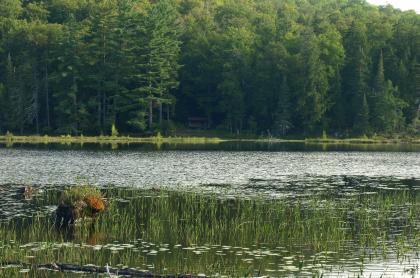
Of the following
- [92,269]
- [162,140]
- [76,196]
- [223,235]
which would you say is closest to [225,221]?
[223,235]

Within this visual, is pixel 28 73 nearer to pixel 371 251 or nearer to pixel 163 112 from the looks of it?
pixel 163 112

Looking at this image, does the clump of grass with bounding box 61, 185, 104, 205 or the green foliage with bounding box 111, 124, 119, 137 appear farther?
the green foliage with bounding box 111, 124, 119, 137

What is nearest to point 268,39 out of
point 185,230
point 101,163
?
point 101,163

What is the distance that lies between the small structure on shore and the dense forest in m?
76.0

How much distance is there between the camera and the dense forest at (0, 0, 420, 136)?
112m

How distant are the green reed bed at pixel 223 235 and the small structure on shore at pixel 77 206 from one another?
53 cm

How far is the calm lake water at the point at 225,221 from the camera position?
80.3 ft

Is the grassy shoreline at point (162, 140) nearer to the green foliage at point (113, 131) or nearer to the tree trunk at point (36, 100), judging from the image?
the green foliage at point (113, 131)

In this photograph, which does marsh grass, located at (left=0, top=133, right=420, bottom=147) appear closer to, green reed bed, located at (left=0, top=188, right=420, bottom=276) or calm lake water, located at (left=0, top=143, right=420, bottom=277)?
calm lake water, located at (left=0, top=143, right=420, bottom=277)

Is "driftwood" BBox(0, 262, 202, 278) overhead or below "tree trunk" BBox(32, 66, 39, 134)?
below

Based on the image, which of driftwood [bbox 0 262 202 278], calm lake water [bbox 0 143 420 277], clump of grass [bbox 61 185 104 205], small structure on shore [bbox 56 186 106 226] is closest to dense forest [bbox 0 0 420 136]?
calm lake water [bbox 0 143 420 277]

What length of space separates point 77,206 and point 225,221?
6627 mm

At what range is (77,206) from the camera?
31.8 m

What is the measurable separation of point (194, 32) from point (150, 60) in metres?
20.4
